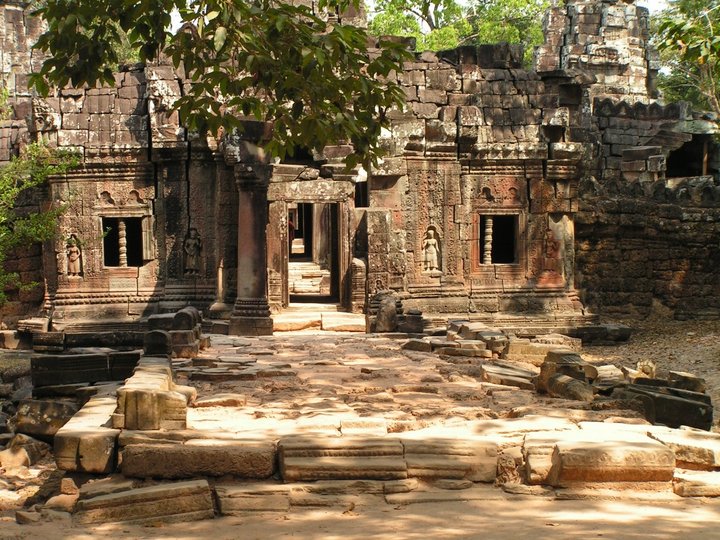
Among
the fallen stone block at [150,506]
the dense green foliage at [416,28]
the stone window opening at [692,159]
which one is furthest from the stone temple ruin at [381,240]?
the dense green foliage at [416,28]

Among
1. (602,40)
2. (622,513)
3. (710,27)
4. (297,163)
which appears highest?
(602,40)

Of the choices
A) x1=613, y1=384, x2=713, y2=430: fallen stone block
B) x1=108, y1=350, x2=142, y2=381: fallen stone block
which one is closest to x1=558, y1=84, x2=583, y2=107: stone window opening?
x1=613, y1=384, x2=713, y2=430: fallen stone block

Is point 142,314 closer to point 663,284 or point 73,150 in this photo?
point 73,150

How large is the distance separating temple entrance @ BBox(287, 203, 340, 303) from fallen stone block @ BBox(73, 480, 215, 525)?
10160mm

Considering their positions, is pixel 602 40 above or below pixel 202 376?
above

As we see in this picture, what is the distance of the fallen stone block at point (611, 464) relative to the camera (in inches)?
212

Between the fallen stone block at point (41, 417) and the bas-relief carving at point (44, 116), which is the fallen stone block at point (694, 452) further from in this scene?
the bas-relief carving at point (44, 116)

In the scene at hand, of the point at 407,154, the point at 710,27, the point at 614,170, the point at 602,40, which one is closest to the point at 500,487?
the point at 710,27

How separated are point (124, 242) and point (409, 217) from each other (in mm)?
4920

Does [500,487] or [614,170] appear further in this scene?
[614,170]

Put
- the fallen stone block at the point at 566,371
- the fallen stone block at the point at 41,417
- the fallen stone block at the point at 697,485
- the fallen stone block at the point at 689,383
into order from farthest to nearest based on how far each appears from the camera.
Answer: the fallen stone block at the point at 689,383, the fallen stone block at the point at 566,371, the fallen stone block at the point at 41,417, the fallen stone block at the point at 697,485

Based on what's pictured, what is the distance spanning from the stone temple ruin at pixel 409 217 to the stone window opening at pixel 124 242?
34mm

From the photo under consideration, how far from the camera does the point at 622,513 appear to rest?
5.01 metres

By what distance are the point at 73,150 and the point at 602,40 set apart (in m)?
16.4
